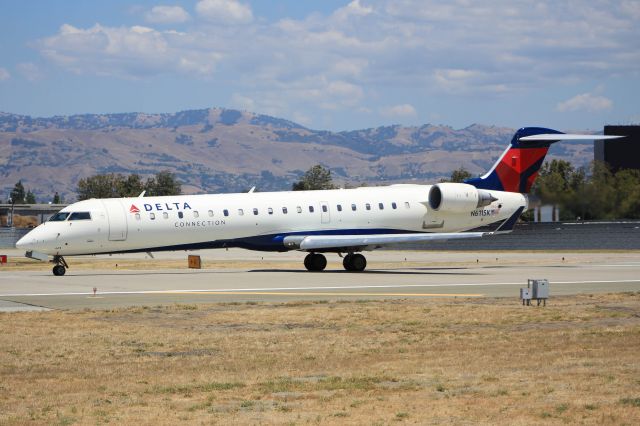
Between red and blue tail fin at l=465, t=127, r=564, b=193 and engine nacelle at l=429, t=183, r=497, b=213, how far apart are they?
1604 millimetres

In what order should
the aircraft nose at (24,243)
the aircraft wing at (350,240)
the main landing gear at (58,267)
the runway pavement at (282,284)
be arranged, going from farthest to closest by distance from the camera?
the aircraft wing at (350,240) < the main landing gear at (58,267) < the aircraft nose at (24,243) < the runway pavement at (282,284)

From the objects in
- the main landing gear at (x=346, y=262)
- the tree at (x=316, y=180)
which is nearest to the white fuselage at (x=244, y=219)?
the main landing gear at (x=346, y=262)

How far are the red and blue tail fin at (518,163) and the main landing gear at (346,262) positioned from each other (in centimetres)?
673

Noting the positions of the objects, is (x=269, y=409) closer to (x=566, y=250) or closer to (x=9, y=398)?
(x=9, y=398)

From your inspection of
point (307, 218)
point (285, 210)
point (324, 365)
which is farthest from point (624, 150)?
point (324, 365)

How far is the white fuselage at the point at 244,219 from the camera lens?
127 feet

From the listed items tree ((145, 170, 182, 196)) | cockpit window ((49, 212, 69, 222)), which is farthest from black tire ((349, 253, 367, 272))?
tree ((145, 170, 182, 196))

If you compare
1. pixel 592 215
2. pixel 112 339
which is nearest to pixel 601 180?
pixel 592 215

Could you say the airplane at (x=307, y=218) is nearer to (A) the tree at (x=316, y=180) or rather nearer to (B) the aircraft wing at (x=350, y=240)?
(B) the aircraft wing at (x=350, y=240)

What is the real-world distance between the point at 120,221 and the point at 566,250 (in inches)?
1534

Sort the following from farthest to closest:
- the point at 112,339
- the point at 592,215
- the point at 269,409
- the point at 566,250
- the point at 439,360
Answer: the point at 566,250
the point at 592,215
the point at 112,339
the point at 439,360
the point at 269,409

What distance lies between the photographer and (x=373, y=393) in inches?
575

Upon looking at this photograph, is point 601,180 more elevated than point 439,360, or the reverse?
point 601,180

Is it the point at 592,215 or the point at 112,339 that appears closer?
the point at 112,339
